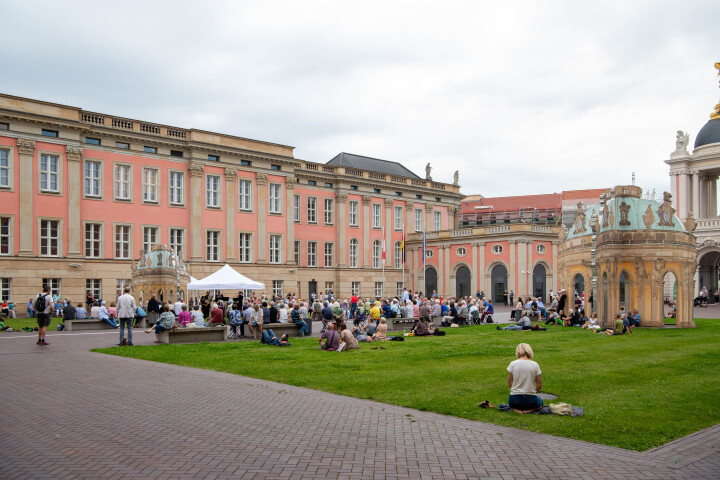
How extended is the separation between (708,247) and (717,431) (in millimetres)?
53154

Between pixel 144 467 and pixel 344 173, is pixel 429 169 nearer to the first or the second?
pixel 344 173

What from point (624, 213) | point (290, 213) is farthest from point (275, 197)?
point (624, 213)

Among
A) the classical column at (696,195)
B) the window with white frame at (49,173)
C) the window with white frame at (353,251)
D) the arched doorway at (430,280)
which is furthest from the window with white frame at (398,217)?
the window with white frame at (49,173)

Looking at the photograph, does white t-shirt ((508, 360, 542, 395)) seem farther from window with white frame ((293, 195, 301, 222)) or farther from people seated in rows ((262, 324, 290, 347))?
window with white frame ((293, 195, 301, 222))

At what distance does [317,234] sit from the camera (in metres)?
61.0

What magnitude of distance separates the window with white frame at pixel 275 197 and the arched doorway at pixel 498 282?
68.1 feet

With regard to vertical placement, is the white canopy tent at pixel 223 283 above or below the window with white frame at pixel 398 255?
below

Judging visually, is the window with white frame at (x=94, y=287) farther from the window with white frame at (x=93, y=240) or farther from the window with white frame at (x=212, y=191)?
the window with white frame at (x=212, y=191)

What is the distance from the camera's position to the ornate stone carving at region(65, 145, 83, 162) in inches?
1688

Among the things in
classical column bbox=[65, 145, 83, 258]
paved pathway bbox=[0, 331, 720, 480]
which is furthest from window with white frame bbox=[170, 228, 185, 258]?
paved pathway bbox=[0, 331, 720, 480]

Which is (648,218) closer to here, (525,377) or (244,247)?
(525,377)

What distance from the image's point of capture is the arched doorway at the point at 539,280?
58.6 meters

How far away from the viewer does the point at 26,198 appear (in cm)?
4109

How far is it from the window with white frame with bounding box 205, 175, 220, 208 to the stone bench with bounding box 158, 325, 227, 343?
26.6 meters
